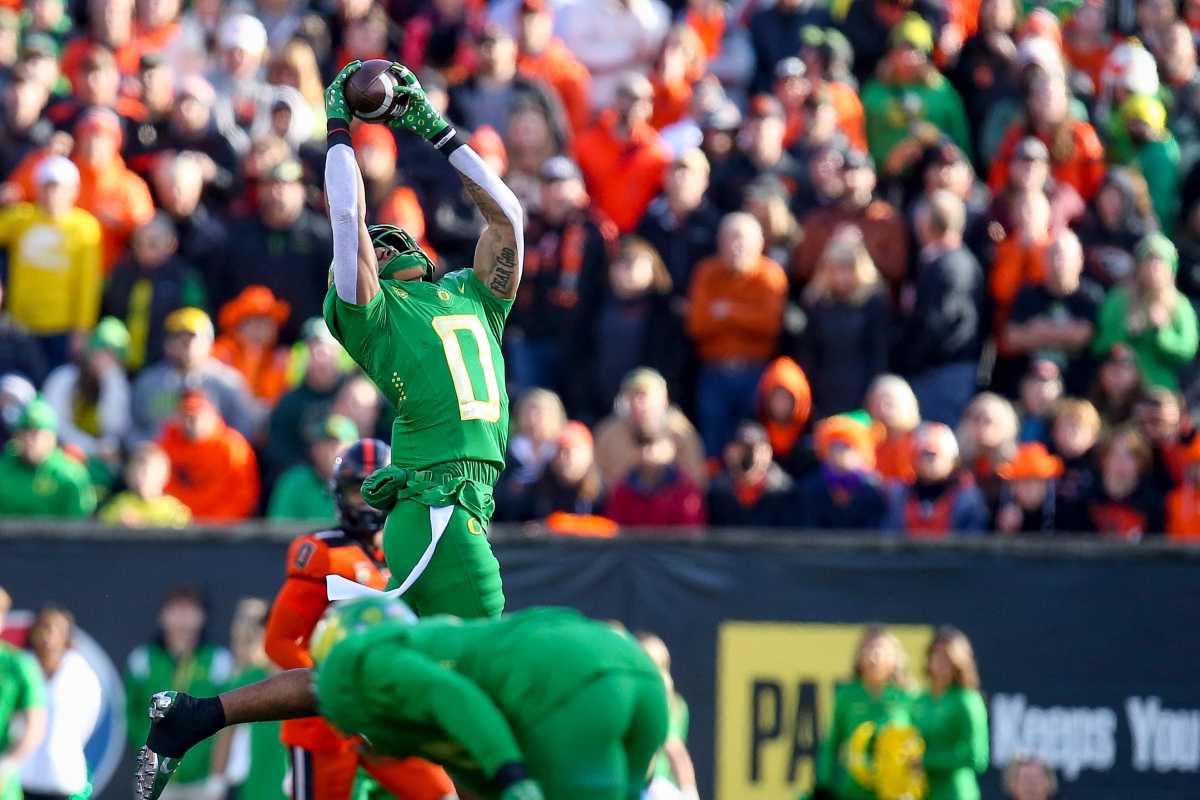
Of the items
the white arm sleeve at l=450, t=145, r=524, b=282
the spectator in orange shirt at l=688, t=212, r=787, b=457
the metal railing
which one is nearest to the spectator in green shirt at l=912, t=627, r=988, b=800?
the metal railing

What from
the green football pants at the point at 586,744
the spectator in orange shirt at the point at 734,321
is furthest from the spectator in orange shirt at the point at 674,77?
the green football pants at the point at 586,744

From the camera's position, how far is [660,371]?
47.0 ft

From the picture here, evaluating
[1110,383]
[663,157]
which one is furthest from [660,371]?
[1110,383]

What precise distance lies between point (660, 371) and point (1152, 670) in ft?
12.5

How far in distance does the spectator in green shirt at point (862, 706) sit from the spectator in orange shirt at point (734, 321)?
108 inches

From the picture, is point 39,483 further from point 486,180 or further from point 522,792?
point 522,792

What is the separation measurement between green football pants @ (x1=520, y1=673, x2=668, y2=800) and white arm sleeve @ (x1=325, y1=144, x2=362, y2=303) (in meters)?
2.11

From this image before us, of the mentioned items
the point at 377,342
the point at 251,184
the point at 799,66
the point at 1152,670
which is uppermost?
the point at 799,66

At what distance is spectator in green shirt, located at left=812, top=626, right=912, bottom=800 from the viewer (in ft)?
37.4

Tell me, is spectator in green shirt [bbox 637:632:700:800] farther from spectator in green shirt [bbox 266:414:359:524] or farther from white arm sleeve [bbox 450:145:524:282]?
white arm sleeve [bbox 450:145:524:282]

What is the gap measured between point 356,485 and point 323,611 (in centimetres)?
53

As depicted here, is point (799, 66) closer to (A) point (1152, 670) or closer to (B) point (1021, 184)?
(B) point (1021, 184)

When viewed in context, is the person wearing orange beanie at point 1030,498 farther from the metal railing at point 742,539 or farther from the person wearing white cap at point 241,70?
the person wearing white cap at point 241,70

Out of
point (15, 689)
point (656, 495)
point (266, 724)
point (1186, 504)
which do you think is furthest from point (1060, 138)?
point (15, 689)
